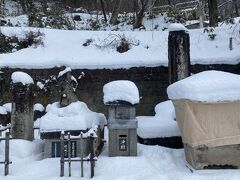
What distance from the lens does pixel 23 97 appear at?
8.08 m

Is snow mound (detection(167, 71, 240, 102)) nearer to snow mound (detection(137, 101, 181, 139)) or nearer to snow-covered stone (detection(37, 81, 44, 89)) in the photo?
snow mound (detection(137, 101, 181, 139))

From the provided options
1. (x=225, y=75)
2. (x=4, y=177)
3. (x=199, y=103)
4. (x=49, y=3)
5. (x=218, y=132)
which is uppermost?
(x=49, y=3)

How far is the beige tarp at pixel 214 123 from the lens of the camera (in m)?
6.51

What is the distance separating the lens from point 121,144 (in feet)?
24.4

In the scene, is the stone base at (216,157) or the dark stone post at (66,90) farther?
the dark stone post at (66,90)

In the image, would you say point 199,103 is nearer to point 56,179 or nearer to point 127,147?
point 127,147

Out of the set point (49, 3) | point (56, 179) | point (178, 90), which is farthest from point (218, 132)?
point (49, 3)

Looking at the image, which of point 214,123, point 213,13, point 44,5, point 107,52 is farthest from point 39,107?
point 44,5

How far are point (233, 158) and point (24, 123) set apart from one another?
4.38 m

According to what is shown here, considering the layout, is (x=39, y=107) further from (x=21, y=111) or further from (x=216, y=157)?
(x=216, y=157)

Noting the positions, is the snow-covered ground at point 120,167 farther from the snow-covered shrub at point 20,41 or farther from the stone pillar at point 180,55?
the snow-covered shrub at point 20,41

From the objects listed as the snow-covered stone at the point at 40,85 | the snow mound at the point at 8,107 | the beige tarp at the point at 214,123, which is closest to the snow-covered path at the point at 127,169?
the beige tarp at the point at 214,123

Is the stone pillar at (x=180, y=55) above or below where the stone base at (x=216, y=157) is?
above

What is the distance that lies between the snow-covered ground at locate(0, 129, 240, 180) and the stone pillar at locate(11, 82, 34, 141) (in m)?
0.33
